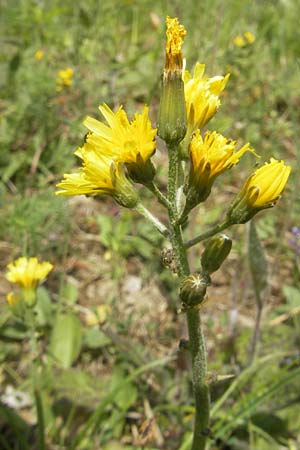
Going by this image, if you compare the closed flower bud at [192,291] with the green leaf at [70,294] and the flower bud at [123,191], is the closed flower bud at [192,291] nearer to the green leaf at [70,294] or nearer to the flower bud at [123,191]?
the flower bud at [123,191]

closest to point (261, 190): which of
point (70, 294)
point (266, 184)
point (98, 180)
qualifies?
point (266, 184)

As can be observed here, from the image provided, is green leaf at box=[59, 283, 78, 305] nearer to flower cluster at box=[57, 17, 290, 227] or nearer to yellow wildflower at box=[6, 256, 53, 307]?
yellow wildflower at box=[6, 256, 53, 307]

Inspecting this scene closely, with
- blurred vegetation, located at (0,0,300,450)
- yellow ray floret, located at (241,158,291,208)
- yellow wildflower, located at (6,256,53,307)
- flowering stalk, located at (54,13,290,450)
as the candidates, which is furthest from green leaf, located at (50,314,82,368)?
yellow ray floret, located at (241,158,291,208)

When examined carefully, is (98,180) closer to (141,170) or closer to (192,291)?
(141,170)

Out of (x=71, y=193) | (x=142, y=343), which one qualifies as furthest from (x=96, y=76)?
(x=71, y=193)

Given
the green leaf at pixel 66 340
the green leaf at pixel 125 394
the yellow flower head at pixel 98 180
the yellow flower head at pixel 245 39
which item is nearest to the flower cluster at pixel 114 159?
the yellow flower head at pixel 98 180

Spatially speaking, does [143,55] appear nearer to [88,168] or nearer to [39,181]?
[39,181]
